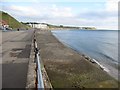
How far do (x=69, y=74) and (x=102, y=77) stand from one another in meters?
2.10

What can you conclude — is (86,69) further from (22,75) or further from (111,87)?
(22,75)

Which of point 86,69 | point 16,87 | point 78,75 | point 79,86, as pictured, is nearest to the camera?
point 16,87

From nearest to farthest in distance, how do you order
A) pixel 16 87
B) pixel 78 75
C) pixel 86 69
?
pixel 16 87 → pixel 78 75 → pixel 86 69

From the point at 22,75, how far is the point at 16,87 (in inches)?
81.1

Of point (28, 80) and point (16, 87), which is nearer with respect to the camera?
point (16, 87)

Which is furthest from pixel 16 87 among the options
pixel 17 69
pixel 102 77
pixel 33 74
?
pixel 102 77

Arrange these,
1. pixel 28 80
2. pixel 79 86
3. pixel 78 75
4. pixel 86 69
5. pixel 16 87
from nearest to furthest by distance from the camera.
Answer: pixel 16 87, pixel 28 80, pixel 79 86, pixel 78 75, pixel 86 69

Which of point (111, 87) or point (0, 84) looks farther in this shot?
point (111, 87)

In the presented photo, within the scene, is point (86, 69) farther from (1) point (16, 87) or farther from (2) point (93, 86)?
(1) point (16, 87)

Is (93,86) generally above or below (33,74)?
below

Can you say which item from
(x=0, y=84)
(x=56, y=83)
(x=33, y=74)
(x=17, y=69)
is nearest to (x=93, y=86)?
(x=56, y=83)

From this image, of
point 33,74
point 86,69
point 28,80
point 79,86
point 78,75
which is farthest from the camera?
point 86,69

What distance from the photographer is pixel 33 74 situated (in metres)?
10.6

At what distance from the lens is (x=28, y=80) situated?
958cm
